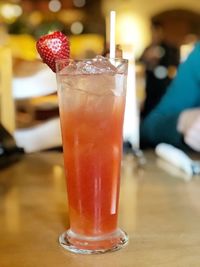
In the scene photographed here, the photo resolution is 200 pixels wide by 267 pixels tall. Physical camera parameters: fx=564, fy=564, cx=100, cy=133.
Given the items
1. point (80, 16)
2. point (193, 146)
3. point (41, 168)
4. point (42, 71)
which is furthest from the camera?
point (80, 16)

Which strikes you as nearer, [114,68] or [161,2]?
[114,68]

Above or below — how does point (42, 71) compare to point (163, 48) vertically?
above

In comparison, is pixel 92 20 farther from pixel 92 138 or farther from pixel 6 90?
pixel 92 138

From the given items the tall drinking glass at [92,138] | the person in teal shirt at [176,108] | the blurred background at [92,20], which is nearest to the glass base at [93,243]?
the tall drinking glass at [92,138]

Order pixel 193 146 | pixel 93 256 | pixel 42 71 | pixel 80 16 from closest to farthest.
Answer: pixel 93 256, pixel 193 146, pixel 42 71, pixel 80 16

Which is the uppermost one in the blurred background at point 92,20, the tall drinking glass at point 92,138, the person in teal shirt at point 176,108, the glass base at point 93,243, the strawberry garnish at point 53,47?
the strawberry garnish at point 53,47

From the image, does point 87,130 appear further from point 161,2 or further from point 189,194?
Answer: point 161,2

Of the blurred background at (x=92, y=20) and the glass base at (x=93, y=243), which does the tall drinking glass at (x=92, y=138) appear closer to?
the glass base at (x=93, y=243)

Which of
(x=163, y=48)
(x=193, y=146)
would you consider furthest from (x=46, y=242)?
(x=163, y=48)
